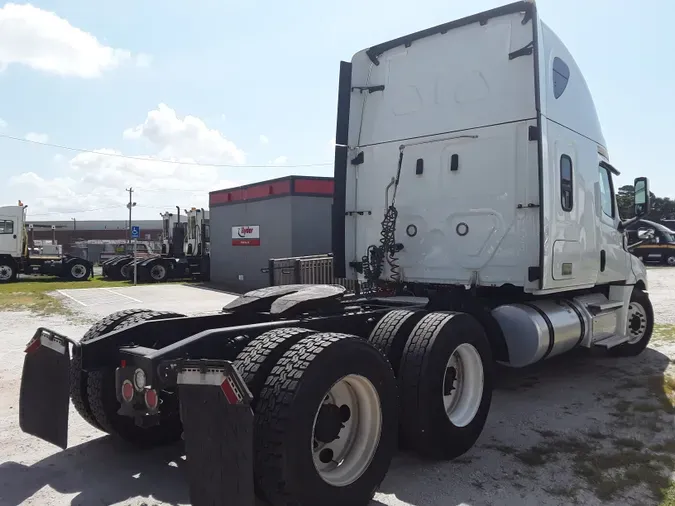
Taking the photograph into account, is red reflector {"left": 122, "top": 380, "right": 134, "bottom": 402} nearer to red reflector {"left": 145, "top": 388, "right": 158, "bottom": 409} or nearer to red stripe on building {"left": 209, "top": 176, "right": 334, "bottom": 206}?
red reflector {"left": 145, "top": 388, "right": 158, "bottom": 409}

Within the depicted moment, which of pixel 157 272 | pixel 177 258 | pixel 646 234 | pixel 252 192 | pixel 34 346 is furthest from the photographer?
pixel 177 258

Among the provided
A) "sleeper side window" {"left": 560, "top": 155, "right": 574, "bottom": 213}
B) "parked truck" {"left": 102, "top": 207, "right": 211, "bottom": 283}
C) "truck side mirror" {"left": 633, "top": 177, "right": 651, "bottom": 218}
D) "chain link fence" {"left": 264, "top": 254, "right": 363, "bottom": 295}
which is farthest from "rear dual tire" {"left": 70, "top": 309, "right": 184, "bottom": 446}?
"parked truck" {"left": 102, "top": 207, "right": 211, "bottom": 283}

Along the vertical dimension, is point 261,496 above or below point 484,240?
below

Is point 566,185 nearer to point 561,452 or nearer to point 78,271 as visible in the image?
point 561,452

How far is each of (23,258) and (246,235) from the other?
11.8 meters

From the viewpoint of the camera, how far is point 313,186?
1916 cm

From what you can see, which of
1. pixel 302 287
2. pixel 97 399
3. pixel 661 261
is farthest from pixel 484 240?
pixel 661 261

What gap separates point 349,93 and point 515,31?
1.92 meters

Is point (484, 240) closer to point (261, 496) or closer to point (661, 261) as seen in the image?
point (261, 496)

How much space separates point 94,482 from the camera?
3783 mm

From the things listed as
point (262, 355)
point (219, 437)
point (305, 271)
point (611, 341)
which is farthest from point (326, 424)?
point (305, 271)

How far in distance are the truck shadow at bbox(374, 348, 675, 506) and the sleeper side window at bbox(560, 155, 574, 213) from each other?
2.07 meters

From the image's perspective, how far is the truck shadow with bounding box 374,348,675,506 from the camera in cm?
365

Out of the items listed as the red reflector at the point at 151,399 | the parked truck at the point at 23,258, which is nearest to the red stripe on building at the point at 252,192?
the parked truck at the point at 23,258
